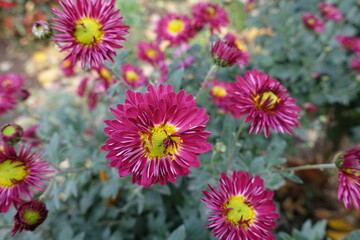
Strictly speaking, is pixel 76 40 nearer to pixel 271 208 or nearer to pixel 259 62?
pixel 271 208

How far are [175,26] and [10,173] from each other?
1.20 metres

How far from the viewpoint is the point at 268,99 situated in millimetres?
957

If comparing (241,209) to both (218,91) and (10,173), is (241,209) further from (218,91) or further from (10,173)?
(10,173)

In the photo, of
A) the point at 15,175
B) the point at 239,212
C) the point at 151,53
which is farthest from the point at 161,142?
the point at 151,53

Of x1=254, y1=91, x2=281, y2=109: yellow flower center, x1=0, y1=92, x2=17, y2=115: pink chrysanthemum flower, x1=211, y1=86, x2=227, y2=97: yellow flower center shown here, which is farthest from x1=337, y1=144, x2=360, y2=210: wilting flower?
x1=0, y1=92, x2=17, y2=115: pink chrysanthemum flower

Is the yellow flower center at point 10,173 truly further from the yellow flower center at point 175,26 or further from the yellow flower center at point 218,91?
the yellow flower center at point 175,26

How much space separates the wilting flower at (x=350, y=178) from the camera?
925 millimetres

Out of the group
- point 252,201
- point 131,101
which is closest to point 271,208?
point 252,201

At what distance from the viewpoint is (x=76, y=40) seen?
3.08 feet

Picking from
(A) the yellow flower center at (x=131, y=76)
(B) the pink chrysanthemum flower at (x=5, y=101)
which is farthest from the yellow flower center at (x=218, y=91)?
(B) the pink chrysanthemum flower at (x=5, y=101)

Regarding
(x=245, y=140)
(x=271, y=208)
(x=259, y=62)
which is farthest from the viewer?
(x=259, y=62)

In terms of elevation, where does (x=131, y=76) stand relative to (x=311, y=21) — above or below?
below

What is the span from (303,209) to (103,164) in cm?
170

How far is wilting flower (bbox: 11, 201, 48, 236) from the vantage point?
0.91 metres
